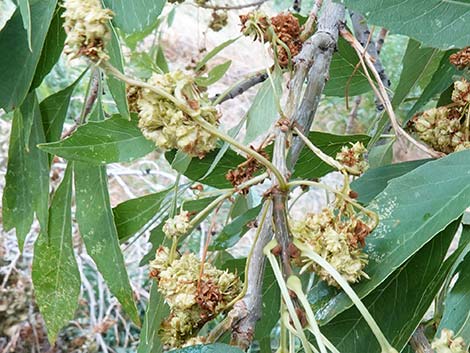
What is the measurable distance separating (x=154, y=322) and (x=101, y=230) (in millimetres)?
115

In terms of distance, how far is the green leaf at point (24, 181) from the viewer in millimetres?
561

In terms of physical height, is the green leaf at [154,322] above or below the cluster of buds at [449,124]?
below

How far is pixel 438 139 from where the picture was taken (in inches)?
17.9

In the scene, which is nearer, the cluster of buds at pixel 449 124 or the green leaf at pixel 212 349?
the green leaf at pixel 212 349

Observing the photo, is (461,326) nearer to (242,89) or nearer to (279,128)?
(279,128)

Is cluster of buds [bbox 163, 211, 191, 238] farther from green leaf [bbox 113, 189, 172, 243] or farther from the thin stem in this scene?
green leaf [bbox 113, 189, 172, 243]

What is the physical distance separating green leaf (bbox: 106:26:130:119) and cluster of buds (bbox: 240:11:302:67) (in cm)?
8

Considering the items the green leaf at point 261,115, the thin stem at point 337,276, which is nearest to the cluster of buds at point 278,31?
the green leaf at point 261,115

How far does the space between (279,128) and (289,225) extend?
3.2 inches

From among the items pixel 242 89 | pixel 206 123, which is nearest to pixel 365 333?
pixel 206 123

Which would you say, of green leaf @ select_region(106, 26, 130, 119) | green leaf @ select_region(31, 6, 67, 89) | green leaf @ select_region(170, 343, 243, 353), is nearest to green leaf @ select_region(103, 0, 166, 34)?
green leaf @ select_region(106, 26, 130, 119)

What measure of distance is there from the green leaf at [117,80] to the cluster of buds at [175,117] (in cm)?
13

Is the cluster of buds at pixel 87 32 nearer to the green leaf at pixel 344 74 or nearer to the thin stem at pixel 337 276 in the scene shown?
the thin stem at pixel 337 276

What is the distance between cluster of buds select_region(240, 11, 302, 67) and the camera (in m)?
0.40
